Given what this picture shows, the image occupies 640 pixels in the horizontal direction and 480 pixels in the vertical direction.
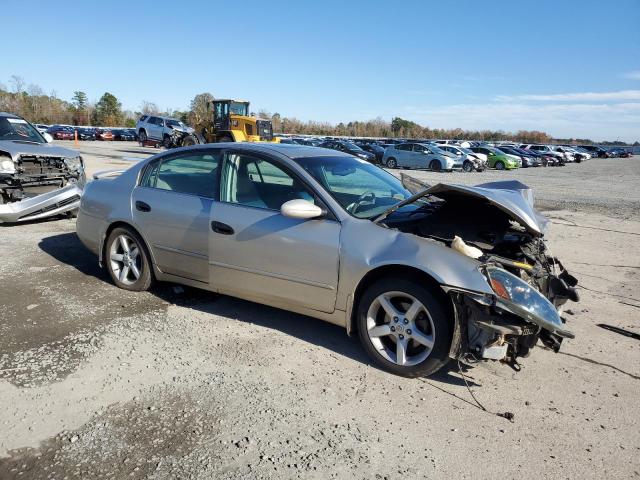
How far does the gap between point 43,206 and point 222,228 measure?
503 centimetres

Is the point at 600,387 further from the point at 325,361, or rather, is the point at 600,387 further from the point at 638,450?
the point at 325,361

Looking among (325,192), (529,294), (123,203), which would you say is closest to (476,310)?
(529,294)

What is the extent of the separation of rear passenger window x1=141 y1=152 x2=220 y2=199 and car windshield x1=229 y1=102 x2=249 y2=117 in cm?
2287

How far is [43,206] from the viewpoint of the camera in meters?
7.74

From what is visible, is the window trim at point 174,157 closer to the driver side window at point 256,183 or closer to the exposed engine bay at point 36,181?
the driver side window at point 256,183

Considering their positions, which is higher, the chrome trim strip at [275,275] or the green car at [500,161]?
the chrome trim strip at [275,275]

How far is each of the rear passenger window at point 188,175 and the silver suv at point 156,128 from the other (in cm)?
2909

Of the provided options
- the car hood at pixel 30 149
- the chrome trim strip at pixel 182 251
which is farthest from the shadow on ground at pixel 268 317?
the car hood at pixel 30 149

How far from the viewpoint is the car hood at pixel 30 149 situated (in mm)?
7807

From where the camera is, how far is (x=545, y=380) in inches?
138

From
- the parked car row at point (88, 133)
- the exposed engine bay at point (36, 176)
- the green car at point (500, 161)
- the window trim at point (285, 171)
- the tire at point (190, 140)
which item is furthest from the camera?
the parked car row at point (88, 133)

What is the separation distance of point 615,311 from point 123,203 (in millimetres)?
5054

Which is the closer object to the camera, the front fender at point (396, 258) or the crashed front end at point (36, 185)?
the front fender at point (396, 258)

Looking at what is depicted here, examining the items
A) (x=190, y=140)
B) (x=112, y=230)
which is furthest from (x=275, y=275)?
(x=190, y=140)
